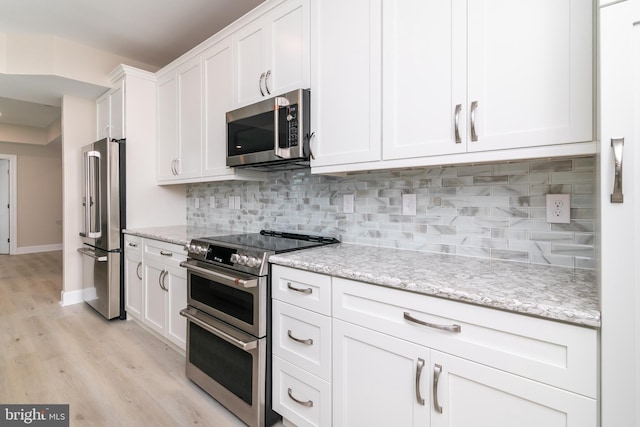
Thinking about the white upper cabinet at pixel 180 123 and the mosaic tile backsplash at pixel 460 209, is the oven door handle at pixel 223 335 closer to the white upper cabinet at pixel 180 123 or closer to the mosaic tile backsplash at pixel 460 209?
the mosaic tile backsplash at pixel 460 209

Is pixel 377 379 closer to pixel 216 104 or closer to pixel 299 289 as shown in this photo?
pixel 299 289

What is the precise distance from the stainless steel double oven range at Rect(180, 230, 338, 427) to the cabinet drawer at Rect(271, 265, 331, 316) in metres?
0.07

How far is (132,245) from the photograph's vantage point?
117 inches

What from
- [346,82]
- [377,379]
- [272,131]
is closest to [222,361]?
[377,379]

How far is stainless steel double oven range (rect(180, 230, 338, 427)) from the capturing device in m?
1.60

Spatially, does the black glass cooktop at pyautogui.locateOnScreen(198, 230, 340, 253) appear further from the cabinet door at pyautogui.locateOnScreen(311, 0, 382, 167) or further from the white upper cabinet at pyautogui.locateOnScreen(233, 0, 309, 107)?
the white upper cabinet at pyautogui.locateOnScreen(233, 0, 309, 107)

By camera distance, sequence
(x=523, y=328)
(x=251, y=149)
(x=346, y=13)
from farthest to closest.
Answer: (x=251, y=149)
(x=346, y=13)
(x=523, y=328)

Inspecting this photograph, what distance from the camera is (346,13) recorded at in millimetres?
1651

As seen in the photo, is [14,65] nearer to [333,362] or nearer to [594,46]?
[333,362]

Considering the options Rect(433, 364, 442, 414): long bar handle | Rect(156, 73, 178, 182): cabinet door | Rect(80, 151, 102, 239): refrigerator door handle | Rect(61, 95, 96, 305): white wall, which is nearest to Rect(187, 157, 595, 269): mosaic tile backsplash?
Rect(433, 364, 442, 414): long bar handle

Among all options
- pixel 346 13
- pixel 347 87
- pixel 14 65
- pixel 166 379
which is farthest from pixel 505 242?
pixel 14 65

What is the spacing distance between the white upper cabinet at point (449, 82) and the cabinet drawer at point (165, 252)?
4.21ft

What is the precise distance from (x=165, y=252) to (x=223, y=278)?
99cm

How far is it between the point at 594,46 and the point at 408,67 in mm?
648
